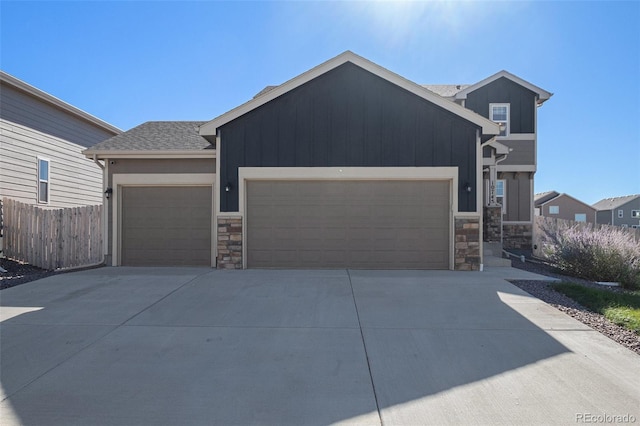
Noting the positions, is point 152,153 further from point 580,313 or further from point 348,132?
point 580,313

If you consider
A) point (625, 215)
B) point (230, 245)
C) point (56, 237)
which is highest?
point (625, 215)

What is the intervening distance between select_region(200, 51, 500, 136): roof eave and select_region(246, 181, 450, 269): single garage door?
2.07m

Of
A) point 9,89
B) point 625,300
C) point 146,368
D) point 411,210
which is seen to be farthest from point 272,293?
point 9,89

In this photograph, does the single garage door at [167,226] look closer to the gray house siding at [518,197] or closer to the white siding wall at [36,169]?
the white siding wall at [36,169]

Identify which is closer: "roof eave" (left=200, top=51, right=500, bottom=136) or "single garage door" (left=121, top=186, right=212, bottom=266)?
"roof eave" (left=200, top=51, right=500, bottom=136)

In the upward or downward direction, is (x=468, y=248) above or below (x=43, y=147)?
below

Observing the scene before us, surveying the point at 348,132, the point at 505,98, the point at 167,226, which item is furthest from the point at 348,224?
the point at 505,98

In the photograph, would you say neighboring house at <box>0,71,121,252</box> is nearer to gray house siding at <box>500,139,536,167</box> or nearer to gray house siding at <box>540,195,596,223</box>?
gray house siding at <box>500,139,536,167</box>

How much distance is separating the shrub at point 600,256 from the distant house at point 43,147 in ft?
54.3

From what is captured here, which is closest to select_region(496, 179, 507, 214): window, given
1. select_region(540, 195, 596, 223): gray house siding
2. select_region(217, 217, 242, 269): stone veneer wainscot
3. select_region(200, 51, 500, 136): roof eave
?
select_region(200, 51, 500, 136): roof eave

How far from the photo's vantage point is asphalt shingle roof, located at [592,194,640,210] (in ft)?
175

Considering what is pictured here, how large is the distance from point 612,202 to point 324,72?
62591 millimetres

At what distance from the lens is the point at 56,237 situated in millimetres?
10547

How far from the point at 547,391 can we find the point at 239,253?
302 inches
